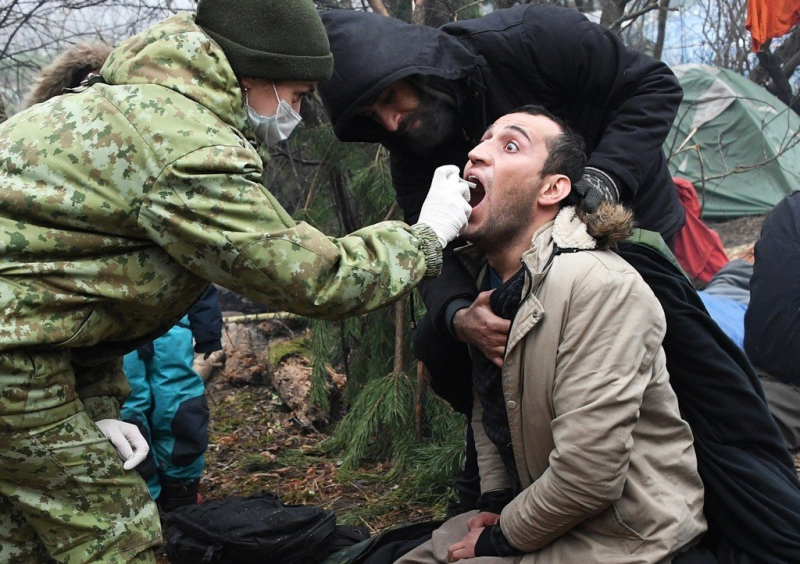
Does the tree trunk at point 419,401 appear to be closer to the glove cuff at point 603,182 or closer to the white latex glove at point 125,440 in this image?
the glove cuff at point 603,182

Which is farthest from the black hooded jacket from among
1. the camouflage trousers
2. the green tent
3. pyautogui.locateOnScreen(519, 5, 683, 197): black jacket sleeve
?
the green tent

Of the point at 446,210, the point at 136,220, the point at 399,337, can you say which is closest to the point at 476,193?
the point at 446,210

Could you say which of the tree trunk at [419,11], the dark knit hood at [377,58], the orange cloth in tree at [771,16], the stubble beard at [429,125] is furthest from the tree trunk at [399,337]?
the orange cloth in tree at [771,16]

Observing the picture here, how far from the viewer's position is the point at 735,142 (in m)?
9.45

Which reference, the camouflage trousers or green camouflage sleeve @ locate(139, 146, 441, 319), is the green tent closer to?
green camouflage sleeve @ locate(139, 146, 441, 319)

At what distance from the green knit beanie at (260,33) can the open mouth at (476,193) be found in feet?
2.17

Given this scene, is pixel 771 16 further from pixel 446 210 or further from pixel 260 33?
pixel 260 33

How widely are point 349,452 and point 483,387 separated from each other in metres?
1.95

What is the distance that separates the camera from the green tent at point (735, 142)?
933 cm

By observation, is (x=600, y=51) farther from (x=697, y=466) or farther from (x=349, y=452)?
(x=349, y=452)

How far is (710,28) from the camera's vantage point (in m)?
10.5

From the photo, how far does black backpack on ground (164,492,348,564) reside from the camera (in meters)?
3.12

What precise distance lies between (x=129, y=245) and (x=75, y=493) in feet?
2.20

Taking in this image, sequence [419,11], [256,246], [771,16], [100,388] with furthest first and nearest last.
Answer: [771,16] → [419,11] → [100,388] → [256,246]
